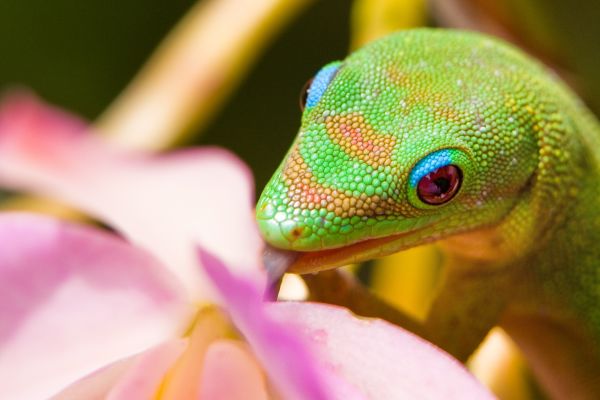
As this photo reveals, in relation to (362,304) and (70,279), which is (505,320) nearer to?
(362,304)

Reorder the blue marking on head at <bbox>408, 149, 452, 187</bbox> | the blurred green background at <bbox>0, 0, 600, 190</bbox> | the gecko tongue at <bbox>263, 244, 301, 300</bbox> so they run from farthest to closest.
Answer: the blurred green background at <bbox>0, 0, 600, 190</bbox> → the blue marking on head at <bbox>408, 149, 452, 187</bbox> → the gecko tongue at <bbox>263, 244, 301, 300</bbox>

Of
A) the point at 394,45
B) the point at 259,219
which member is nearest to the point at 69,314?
the point at 259,219

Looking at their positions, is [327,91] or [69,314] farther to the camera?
[327,91]

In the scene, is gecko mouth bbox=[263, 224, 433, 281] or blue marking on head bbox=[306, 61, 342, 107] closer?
gecko mouth bbox=[263, 224, 433, 281]

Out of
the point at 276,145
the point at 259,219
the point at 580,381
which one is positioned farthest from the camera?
the point at 276,145

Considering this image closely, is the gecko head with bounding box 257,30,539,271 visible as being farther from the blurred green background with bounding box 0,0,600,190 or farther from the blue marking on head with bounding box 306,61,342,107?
the blurred green background with bounding box 0,0,600,190

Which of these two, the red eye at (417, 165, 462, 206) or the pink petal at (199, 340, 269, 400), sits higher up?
the red eye at (417, 165, 462, 206)

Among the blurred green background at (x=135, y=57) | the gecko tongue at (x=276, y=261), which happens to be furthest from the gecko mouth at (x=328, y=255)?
the blurred green background at (x=135, y=57)

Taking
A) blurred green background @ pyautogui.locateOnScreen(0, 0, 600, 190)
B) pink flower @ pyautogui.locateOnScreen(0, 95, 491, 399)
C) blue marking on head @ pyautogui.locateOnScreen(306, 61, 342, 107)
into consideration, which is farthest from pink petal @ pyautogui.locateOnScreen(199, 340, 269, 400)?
blurred green background @ pyautogui.locateOnScreen(0, 0, 600, 190)
